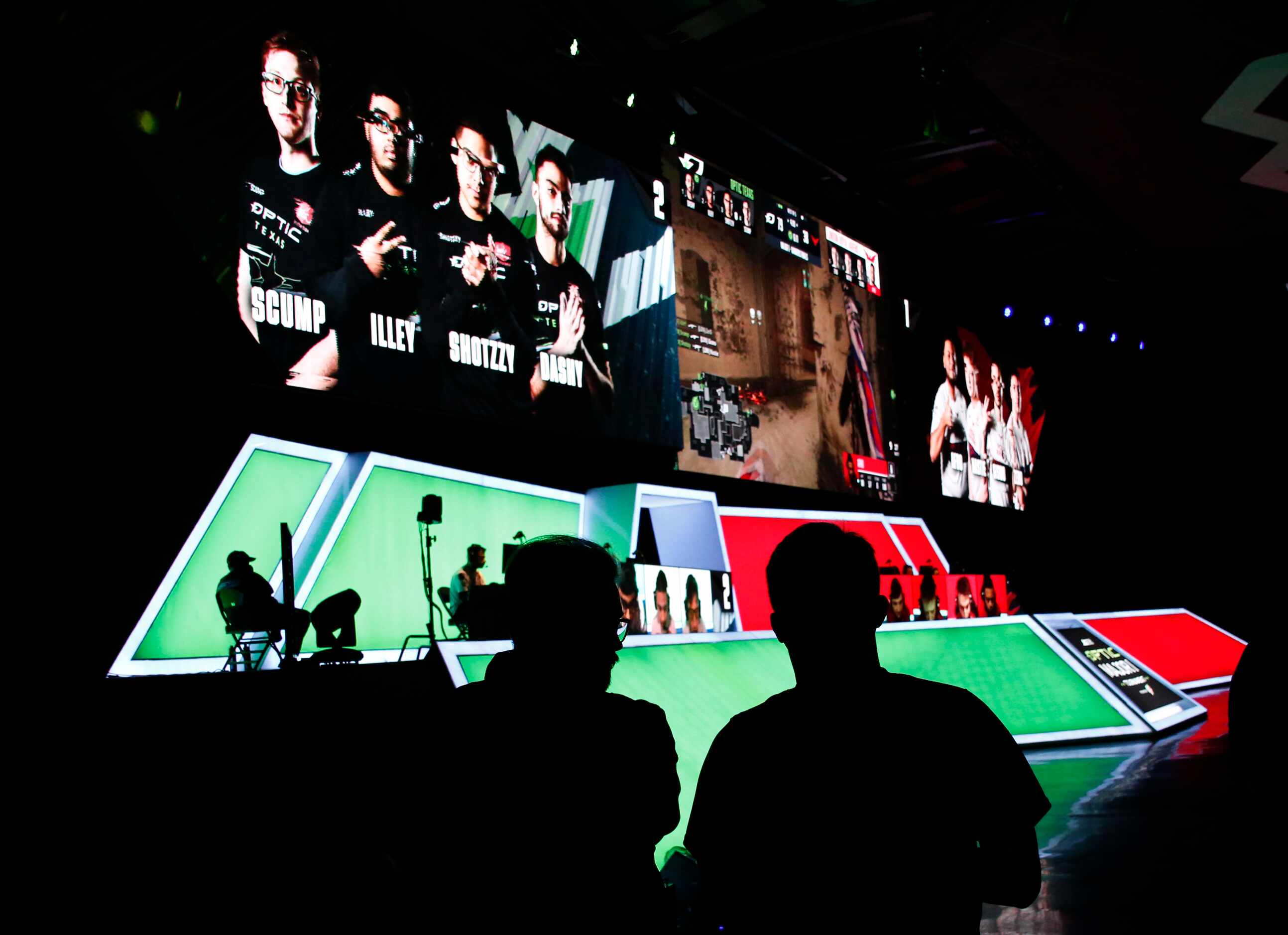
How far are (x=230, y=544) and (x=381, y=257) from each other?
1756 millimetres

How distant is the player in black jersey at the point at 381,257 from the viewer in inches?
204

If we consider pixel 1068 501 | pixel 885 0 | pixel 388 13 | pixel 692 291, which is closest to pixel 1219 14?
pixel 885 0

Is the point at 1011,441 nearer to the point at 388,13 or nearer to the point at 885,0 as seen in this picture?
the point at 885,0

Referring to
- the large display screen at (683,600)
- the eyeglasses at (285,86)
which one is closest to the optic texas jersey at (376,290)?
the eyeglasses at (285,86)

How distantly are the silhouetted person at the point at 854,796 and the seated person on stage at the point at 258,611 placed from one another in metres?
2.71

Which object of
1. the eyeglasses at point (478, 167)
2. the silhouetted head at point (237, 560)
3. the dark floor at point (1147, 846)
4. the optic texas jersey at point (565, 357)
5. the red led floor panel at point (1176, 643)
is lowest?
the dark floor at point (1147, 846)

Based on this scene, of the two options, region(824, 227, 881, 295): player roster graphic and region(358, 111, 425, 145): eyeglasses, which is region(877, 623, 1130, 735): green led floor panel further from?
region(824, 227, 881, 295): player roster graphic

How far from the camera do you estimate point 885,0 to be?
266 inches

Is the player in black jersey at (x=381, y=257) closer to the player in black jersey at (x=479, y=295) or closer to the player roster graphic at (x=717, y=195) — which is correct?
the player in black jersey at (x=479, y=295)

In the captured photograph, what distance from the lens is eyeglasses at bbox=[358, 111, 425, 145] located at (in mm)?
5477

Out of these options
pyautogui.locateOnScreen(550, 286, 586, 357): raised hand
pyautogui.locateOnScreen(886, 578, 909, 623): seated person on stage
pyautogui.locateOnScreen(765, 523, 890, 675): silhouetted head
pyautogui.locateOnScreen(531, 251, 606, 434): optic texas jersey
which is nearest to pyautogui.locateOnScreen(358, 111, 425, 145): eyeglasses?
pyautogui.locateOnScreen(531, 251, 606, 434): optic texas jersey

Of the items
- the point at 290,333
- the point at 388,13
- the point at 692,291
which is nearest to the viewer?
the point at 290,333

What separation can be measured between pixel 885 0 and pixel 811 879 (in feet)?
22.5

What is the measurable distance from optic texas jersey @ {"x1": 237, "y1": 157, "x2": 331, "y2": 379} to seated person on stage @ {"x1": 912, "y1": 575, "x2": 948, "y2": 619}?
6.36 metres
